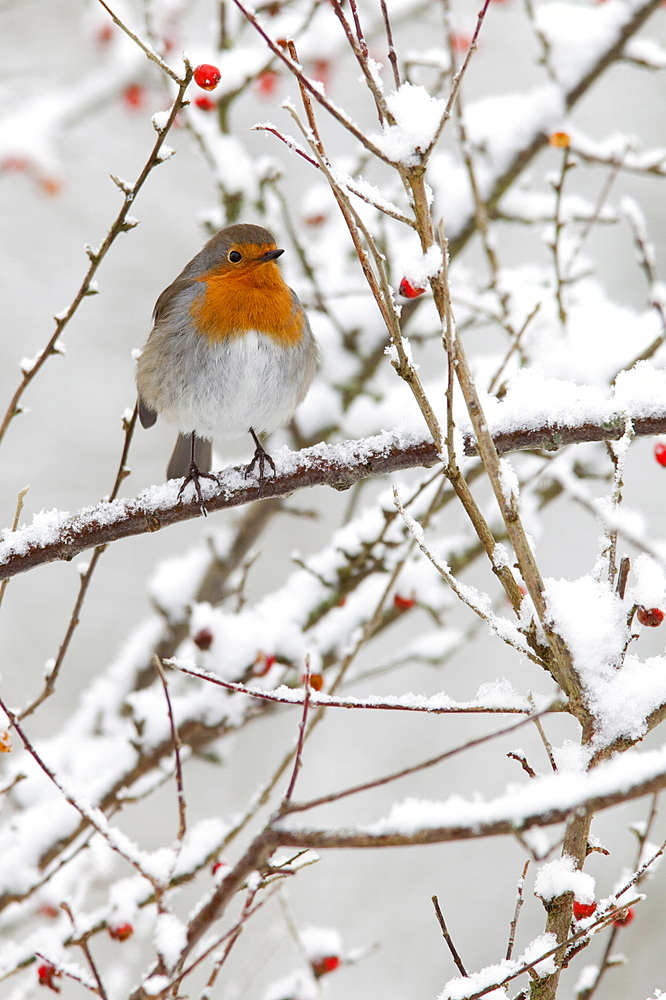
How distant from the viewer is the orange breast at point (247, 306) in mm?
3076

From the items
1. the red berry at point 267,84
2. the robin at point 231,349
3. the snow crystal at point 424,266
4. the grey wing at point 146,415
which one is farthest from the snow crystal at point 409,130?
the red berry at point 267,84

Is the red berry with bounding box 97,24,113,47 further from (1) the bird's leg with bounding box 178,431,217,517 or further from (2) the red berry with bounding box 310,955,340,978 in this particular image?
(2) the red berry with bounding box 310,955,340,978

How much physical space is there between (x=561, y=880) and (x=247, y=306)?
224 cm

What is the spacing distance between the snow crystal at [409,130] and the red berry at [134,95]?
A: 427cm

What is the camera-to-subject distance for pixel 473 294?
12.3 feet

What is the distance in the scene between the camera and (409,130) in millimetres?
1185

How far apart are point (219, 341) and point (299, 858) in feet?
6.54

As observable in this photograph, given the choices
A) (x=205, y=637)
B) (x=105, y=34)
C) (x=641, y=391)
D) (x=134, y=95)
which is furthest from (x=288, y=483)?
(x=105, y=34)

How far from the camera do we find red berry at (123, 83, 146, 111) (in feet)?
16.5

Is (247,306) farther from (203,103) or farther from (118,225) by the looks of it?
(118,225)

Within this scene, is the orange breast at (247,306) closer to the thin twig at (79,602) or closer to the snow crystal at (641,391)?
the thin twig at (79,602)

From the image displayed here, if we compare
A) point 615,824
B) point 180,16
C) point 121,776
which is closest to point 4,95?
point 180,16

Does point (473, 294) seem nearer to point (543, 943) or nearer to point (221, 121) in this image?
point (221, 121)

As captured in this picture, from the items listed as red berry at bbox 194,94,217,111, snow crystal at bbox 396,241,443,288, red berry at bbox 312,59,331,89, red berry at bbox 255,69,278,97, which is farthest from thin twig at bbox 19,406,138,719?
red berry at bbox 312,59,331,89
